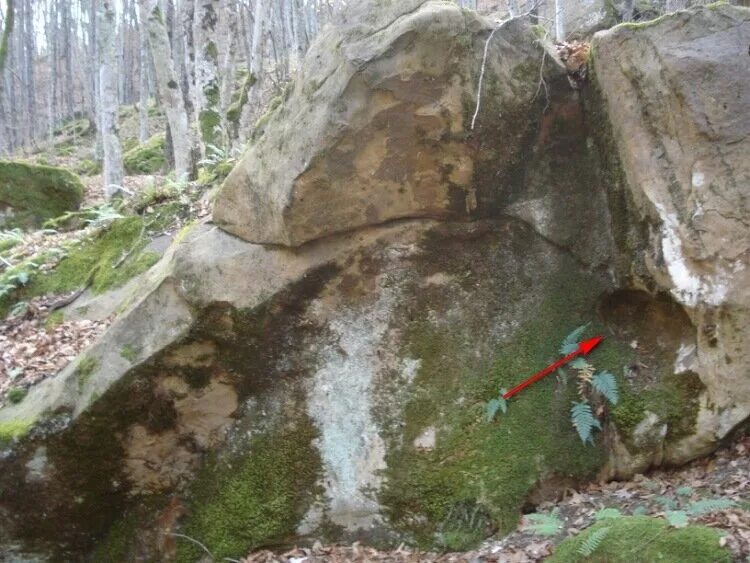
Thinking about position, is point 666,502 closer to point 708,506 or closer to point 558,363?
point 708,506

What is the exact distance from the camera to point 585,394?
5.41 metres

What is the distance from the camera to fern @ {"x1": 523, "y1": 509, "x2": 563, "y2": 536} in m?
4.46

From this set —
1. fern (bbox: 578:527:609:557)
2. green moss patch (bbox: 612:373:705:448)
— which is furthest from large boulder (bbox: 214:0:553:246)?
fern (bbox: 578:527:609:557)

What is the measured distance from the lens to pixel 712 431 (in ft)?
16.2

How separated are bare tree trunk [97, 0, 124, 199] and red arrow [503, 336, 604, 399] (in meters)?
8.95

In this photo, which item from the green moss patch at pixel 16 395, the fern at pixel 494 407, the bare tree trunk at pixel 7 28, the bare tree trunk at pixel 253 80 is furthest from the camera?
the bare tree trunk at pixel 7 28

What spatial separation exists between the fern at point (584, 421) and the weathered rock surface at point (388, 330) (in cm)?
14

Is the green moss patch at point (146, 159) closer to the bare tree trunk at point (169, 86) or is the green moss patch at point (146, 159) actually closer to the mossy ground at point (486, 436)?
the bare tree trunk at point (169, 86)

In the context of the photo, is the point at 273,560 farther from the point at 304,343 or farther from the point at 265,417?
the point at 304,343

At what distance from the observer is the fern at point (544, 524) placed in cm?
446

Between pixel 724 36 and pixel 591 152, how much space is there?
4.17ft

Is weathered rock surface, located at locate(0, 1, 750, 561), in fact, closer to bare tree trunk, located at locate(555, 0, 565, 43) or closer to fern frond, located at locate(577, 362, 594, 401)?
fern frond, located at locate(577, 362, 594, 401)

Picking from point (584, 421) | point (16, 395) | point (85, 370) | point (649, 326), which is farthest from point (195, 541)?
point (649, 326)

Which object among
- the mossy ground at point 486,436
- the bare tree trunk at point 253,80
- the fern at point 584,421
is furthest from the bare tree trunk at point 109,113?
the fern at point 584,421
